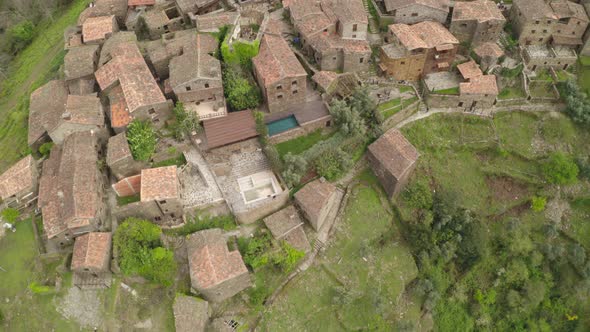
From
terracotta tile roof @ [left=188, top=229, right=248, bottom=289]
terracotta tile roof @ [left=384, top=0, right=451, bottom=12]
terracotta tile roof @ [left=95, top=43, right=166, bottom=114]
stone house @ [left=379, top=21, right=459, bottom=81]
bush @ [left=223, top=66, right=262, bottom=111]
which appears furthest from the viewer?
terracotta tile roof @ [left=384, top=0, right=451, bottom=12]

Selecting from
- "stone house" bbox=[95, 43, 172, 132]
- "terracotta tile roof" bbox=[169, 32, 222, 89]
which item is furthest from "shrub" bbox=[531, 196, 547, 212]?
"stone house" bbox=[95, 43, 172, 132]

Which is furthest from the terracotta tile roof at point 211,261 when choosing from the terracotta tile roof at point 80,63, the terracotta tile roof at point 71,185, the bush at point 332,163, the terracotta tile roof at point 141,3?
the terracotta tile roof at point 141,3

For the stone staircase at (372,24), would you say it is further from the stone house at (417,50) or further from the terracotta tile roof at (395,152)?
the terracotta tile roof at (395,152)

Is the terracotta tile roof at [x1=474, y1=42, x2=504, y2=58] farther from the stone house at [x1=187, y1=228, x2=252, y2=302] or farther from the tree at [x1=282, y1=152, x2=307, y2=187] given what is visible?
the stone house at [x1=187, y1=228, x2=252, y2=302]

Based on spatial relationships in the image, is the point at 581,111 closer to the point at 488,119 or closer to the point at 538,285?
the point at 488,119

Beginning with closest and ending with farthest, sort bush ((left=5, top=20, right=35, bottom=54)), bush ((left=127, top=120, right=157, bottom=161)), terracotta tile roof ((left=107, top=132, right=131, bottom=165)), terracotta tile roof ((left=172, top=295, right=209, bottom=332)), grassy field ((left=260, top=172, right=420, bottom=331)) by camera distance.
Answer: terracotta tile roof ((left=172, top=295, right=209, bottom=332)), grassy field ((left=260, top=172, right=420, bottom=331)), terracotta tile roof ((left=107, top=132, right=131, bottom=165)), bush ((left=127, top=120, right=157, bottom=161)), bush ((left=5, top=20, right=35, bottom=54))

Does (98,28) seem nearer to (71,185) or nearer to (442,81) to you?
(71,185)
